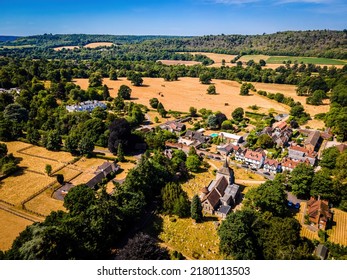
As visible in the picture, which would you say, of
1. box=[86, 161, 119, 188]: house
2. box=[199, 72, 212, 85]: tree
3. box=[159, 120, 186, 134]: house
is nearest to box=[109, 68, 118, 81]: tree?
box=[199, 72, 212, 85]: tree

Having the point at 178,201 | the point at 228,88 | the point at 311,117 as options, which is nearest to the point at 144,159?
the point at 178,201

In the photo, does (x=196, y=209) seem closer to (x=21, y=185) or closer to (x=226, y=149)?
→ (x=226, y=149)

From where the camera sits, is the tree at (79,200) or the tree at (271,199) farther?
the tree at (271,199)

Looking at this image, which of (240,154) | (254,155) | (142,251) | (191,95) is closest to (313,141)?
(254,155)

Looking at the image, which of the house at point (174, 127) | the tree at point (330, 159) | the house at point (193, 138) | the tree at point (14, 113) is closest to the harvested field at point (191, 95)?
the house at point (174, 127)

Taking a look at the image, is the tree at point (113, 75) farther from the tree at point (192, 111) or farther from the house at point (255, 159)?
the house at point (255, 159)

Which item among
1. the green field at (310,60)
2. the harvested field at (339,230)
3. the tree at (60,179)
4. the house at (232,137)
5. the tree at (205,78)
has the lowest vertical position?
the harvested field at (339,230)
